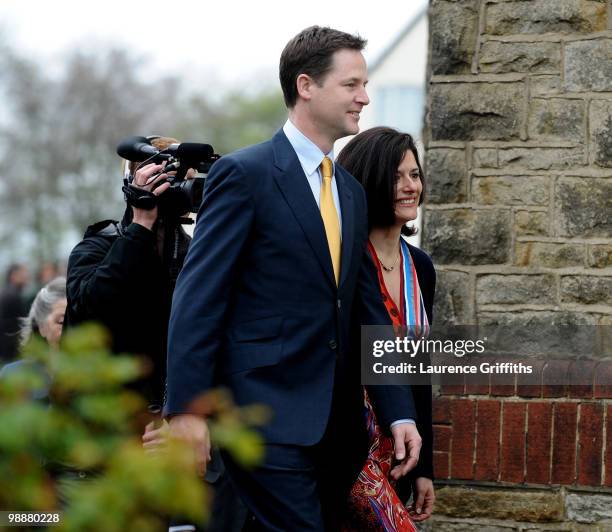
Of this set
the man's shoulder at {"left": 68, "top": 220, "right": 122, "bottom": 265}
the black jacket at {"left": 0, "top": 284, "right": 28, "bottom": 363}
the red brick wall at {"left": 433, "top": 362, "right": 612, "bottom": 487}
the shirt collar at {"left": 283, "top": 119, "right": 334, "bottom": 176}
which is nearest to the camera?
the shirt collar at {"left": 283, "top": 119, "right": 334, "bottom": 176}

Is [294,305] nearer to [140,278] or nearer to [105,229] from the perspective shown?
[140,278]

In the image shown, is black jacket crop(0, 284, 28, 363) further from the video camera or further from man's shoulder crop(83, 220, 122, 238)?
the video camera

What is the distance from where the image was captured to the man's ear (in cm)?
402

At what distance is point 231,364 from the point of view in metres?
3.77

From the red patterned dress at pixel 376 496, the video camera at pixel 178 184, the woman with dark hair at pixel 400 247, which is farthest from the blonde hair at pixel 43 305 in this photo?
the red patterned dress at pixel 376 496

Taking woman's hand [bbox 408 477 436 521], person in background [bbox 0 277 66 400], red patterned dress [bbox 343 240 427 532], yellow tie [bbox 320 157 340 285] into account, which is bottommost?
woman's hand [bbox 408 477 436 521]

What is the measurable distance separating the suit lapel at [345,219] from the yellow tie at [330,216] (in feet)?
0.07

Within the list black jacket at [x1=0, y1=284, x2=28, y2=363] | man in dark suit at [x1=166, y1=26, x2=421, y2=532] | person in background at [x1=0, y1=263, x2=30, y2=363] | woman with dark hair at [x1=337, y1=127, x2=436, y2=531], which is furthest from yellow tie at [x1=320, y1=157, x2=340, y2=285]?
person in background at [x1=0, y1=263, x2=30, y2=363]

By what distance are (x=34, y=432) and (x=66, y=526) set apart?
0.43 feet

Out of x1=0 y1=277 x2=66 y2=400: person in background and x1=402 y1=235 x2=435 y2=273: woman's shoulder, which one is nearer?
x1=402 y1=235 x2=435 y2=273: woman's shoulder

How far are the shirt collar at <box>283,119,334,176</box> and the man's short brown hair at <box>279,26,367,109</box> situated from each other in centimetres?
12

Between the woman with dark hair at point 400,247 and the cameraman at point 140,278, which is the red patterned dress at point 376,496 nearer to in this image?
the woman with dark hair at point 400,247

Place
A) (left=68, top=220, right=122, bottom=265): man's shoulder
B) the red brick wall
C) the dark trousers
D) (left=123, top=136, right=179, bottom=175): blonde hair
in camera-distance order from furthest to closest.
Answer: the red brick wall → (left=123, top=136, right=179, bottom=175): blonde hair → (left=68, top=220, right=122, bottom=265): man's shoulder → the dark trousers

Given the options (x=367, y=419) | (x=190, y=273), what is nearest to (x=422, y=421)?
(x=367, y=419)
